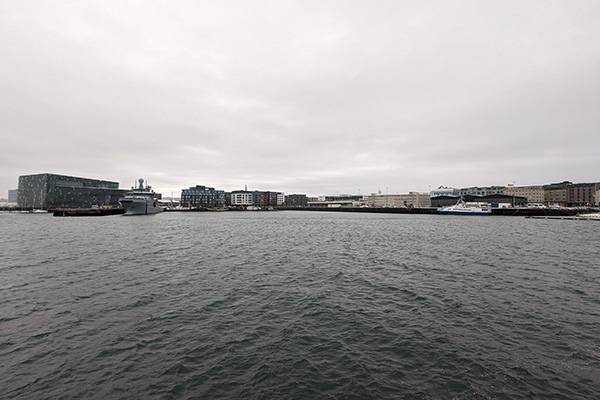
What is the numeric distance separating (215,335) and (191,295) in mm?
5306

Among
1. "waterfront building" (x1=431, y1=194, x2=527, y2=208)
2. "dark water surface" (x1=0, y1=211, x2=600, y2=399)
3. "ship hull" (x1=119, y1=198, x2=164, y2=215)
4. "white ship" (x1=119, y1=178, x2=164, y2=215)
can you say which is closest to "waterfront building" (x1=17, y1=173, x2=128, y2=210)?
"white ship" (x1=119, y1=178, x2=164, y2=215)

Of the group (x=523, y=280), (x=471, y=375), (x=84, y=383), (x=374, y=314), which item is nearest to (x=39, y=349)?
(x=84, y=383)

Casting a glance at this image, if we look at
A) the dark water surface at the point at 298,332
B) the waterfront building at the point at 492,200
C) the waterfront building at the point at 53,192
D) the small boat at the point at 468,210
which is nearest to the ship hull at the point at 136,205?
the dark water surface at the point at 298,332

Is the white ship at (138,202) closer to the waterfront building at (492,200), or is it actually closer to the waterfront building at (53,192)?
the waterfront building at (53,192)

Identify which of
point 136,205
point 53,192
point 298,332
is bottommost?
point 298,332

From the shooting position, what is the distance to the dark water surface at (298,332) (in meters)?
7.39

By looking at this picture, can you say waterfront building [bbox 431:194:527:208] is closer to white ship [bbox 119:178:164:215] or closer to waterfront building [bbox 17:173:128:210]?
white ship [bbox 119:178:164:215]

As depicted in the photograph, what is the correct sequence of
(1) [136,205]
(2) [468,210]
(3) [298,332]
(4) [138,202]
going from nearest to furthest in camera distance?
(3) [298,332] < (4) [138,202] < (1) [136,205] < (2) [468,210]

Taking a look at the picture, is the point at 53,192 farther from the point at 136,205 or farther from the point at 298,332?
the point at 298,332

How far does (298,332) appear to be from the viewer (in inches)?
419

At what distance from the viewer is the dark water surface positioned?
7387 mm

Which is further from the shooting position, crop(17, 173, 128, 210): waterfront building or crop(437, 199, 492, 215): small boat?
crop(17, 173, 128, 210): waterfront building

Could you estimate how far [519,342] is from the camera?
9758 millimetres

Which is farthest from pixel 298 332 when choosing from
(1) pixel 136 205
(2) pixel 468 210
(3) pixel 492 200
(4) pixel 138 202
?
(3) pixel 492 200
